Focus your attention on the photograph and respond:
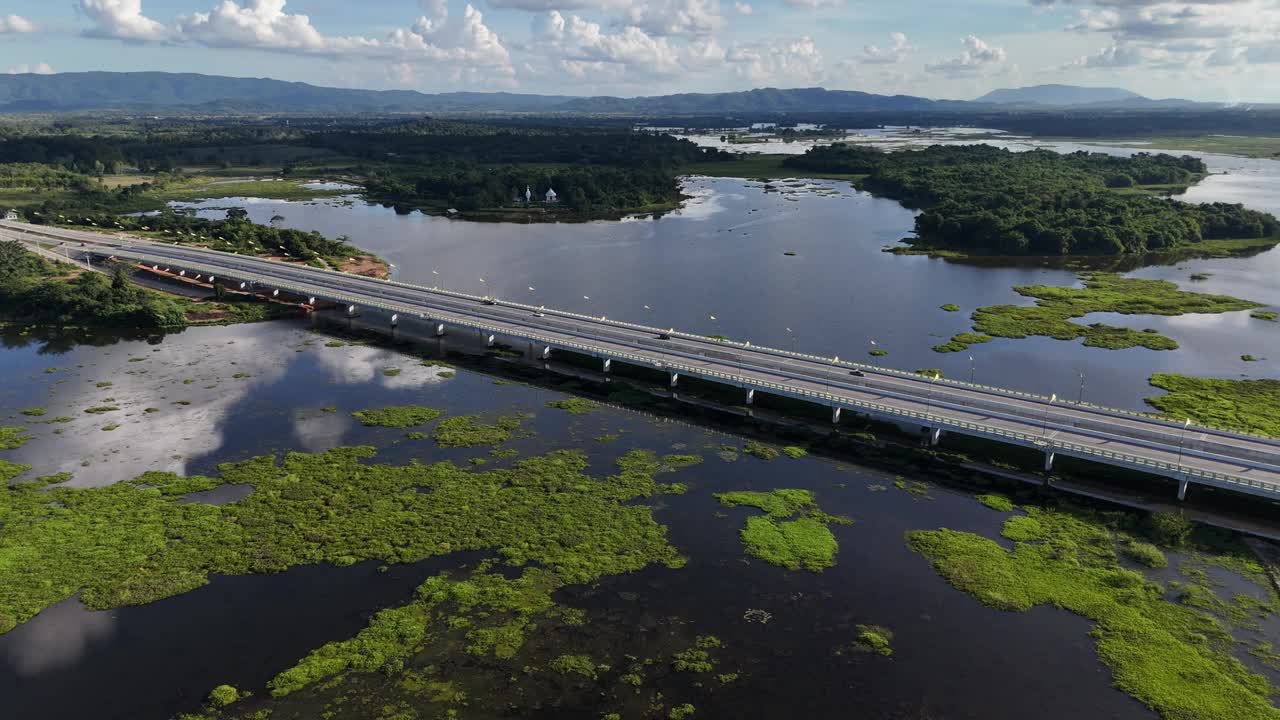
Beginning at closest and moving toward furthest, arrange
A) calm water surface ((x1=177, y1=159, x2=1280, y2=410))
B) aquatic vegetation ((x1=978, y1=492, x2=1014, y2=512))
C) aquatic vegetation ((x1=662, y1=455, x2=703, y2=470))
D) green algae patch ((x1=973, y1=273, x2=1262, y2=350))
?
aquatic vegetation ((x1=978, y1=492, x2=1014, y2=512)), aquatic vegetation ((x1=662, y1=455, x2=703, y2=470)), calm water surface ((x1=177, y1=159, x2=1280, y2=410)), green algae patch ((x1=973, y1=273, x2=1262, y2=350))

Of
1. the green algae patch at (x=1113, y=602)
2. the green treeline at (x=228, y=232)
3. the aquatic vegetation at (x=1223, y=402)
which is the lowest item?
the green algae patch at (x=1113, y=602)

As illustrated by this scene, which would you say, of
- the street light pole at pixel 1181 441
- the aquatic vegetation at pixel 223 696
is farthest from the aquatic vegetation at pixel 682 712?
the street light pole at pixel 1181 441

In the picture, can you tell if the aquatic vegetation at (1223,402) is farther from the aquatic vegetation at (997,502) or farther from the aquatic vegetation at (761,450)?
the aquatic vegetation at (761,450)

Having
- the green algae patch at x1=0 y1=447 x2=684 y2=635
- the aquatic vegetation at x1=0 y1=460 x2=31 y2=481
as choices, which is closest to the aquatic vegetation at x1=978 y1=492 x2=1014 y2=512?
the green algae patch at x1=0 y1=447 x2=684 y2=635

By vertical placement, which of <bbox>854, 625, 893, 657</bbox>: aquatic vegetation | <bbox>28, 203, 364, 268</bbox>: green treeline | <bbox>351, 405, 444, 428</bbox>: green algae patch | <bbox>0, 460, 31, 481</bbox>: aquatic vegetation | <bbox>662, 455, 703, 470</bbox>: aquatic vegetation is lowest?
<bbox>854, 625, 893, 657</bbox>: aquatic vegetation

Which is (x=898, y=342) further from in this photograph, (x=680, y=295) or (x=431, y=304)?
(x=431, y=304)

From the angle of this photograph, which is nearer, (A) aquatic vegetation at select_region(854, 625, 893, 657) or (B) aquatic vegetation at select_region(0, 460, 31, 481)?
(A) aquatic vegetation at select_region(854, 625, 893, 657)

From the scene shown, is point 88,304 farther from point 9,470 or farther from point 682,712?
point 682,712

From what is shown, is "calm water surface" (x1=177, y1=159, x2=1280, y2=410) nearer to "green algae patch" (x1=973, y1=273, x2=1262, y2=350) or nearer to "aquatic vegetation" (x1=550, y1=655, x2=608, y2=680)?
"green algae patch" (x1=973, y1=273, x2=1262, y2=350)
